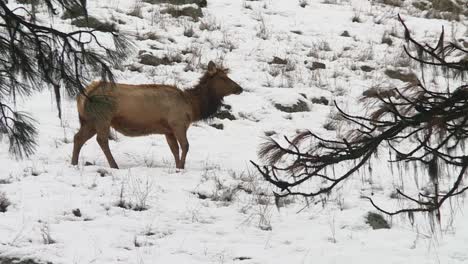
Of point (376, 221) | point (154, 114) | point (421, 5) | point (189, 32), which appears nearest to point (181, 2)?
point (189, 32)

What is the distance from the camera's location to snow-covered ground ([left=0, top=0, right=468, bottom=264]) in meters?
5.76

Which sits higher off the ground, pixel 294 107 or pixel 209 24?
pixel 209 24

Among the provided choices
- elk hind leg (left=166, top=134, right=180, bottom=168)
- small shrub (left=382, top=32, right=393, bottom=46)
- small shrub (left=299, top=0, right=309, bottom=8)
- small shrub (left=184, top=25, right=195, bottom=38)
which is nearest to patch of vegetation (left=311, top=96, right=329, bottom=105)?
elk hind leg (left=166, top=134, right=180, bottom=168)

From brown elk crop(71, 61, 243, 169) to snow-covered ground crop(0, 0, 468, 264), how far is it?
0.29m

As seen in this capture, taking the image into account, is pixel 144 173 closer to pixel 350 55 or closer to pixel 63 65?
pixel 63 65

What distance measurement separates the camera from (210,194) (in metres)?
7.46

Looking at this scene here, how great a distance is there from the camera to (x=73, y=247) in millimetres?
5598

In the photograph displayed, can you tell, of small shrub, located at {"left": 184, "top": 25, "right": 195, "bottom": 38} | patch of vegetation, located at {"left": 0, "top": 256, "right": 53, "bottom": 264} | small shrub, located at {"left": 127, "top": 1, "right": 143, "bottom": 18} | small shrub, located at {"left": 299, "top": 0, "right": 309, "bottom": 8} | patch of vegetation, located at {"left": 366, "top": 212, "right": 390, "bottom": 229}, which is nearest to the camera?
patch of vegetation, located at {"left": 0, "top": 256, "right": 53, "bottom": 264}

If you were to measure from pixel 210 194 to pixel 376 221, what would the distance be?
6.18ft

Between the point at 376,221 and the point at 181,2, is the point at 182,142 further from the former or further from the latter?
the point at 181,2

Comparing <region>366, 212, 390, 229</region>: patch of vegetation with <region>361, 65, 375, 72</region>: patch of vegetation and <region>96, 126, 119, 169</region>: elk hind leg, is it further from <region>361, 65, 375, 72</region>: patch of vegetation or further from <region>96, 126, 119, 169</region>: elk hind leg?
<region>361, 65, 375, 72</region>: patch of vegetation

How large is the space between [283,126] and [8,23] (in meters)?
6.88

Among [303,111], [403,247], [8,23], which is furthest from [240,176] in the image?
[8,23]

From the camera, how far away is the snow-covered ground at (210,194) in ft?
18.9
